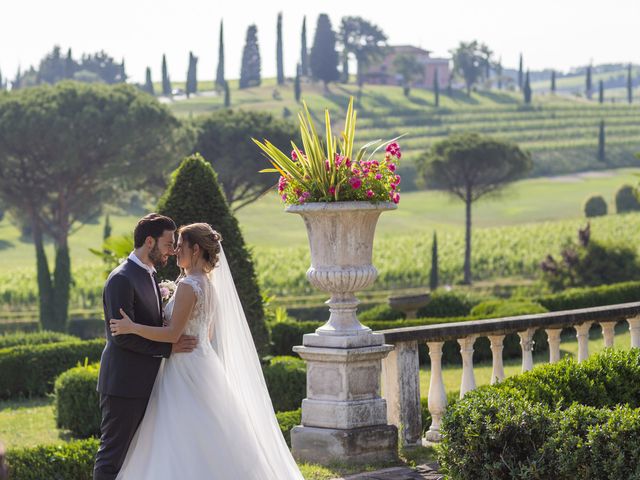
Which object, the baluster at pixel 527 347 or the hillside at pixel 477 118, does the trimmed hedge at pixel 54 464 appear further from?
the hillside at pixel 477 118

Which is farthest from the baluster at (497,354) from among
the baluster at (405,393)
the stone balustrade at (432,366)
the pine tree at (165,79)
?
the pine tree at (165,79)

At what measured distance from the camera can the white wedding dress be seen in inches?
239

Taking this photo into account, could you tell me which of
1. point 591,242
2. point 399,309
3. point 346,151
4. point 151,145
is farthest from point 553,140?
point 346,151

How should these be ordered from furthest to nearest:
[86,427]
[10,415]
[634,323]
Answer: [10,415] < [86,427] < [634,323]

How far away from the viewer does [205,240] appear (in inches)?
240

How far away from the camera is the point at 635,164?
81625mm

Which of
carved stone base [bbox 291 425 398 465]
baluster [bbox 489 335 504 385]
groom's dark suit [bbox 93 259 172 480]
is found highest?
groom's dark suit [bbox 93 259 172 480]

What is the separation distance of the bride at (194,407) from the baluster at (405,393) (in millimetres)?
2064

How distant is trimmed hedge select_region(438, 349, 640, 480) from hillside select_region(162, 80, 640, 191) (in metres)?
71.5

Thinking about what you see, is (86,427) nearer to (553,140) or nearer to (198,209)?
(198,209)

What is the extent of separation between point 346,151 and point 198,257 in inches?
77.7

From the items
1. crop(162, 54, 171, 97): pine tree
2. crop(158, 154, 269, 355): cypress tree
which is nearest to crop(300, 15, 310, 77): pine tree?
crop(162, 54, 171, 97): pine tree

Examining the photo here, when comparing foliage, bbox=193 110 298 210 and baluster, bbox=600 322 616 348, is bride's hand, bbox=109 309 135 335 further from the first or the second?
foliage, bbox=193 110 298 210

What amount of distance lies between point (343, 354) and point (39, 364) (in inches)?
464
